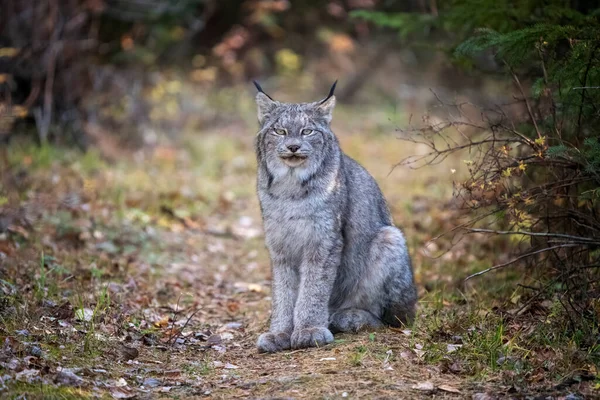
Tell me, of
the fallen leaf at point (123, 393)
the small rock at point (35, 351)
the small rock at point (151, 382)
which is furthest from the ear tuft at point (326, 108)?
the small rock at point (35, 351)

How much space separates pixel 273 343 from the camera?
211 inches

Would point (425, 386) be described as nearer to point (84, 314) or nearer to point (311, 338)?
point (311, 338)

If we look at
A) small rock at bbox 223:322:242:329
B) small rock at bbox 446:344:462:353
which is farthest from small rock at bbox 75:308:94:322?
small rock at bbox 446:344:462:353

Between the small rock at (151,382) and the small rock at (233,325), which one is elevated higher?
the small rock at (151,382)

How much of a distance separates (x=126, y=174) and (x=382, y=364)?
6.78 meters

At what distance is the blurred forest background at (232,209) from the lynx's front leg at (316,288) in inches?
10.8

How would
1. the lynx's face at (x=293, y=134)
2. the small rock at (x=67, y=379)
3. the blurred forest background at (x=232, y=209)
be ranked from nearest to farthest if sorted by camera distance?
the small rock at (x=67, y=379) < the blurred forest background at (x=232, y=209) < the lynx's face at (x=293, y=134)

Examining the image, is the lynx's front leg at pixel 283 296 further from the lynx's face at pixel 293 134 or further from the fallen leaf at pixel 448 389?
the fallen leaf at pixel 448 389

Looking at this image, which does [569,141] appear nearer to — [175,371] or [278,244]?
[278,244]

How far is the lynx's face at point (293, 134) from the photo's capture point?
5.55 metres

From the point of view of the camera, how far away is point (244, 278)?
799cm

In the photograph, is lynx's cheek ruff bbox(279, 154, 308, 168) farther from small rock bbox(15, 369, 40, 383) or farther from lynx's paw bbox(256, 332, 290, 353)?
small rock bbox(15, 369, 40, 383)

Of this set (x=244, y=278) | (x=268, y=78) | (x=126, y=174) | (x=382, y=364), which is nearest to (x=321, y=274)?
(x=382, y=364)

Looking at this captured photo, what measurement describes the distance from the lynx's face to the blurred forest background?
71 centimetres
